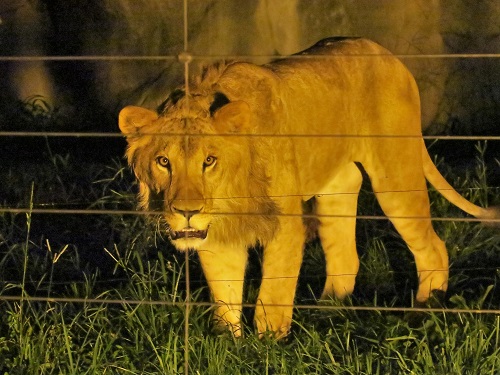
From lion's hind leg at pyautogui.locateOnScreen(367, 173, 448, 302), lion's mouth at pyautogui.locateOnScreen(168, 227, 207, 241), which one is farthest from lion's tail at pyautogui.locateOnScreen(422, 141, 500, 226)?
lion's mouth at pyautogui.locateOnScreen(168, 227, 207, 241)

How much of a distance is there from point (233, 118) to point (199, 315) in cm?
72

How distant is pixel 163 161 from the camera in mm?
3654

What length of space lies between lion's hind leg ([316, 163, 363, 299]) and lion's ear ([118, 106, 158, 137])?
44.0 inches

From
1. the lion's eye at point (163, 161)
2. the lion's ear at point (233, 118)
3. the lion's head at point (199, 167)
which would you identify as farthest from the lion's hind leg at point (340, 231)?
the lion's eye at point (163, 161)

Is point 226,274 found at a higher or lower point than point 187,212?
lower

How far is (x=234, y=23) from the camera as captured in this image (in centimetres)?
732

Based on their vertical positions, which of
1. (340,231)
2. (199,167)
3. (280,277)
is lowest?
(340,231)

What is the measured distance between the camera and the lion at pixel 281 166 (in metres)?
3.64

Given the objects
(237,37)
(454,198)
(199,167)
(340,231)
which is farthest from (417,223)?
(237,37)

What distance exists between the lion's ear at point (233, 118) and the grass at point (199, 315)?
55 cm

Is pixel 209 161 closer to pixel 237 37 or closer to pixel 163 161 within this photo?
pixel 163 161

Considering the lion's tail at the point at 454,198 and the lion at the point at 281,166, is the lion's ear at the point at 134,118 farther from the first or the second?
the lion's tail at the point at 454,198

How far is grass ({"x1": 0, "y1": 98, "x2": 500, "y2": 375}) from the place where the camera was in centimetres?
345

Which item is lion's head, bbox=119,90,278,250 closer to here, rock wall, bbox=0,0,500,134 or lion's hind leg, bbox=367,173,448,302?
lion's hind leg, bbox=367,173,448,302
